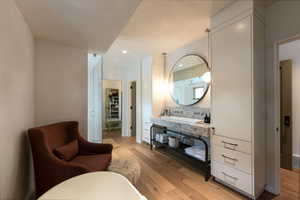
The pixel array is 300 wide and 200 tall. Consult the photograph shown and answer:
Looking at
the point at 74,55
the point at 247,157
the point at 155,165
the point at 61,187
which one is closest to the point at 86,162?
the point at 61,187

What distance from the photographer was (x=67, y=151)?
1912 mm

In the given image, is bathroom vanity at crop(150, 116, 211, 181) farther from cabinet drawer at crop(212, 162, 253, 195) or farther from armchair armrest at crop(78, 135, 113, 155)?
armchair armrest at crop(78, 135, 113, 155)

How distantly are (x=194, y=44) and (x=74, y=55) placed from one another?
2.46 m

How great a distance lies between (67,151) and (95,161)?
386 mm

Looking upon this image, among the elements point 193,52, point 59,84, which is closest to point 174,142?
point 193,52

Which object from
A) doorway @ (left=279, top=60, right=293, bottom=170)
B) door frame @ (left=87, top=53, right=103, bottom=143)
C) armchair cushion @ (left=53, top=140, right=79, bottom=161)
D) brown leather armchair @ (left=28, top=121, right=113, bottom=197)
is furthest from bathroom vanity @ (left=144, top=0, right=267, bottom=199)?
A: door frame @ (left=87, top=53, right=103, bottom=143)

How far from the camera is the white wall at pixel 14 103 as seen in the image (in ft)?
4.07

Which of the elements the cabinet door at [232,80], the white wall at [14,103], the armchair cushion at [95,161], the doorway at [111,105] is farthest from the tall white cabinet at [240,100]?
the doorway at [111,105]

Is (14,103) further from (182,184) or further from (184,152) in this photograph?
(184,152)

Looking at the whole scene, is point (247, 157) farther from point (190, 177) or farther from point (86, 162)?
point (86, 162)

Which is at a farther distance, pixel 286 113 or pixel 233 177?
pixel 286 113

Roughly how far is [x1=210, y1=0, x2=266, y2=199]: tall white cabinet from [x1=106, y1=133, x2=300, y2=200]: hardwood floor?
0.63ft

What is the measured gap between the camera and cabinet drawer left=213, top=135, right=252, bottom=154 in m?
1.84

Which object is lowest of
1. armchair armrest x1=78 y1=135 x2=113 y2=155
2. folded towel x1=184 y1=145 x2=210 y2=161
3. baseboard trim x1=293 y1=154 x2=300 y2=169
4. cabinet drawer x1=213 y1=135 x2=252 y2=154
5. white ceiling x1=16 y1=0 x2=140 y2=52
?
baseboard trim x1=293 y1=154 x2=300 y2=169
